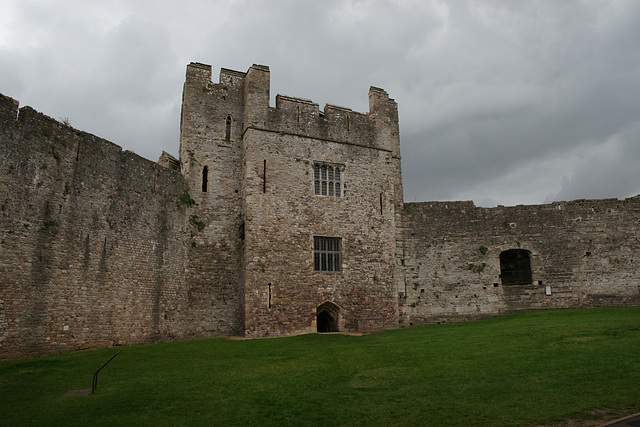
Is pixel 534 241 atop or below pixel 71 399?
atop

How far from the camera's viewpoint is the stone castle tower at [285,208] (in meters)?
22.1

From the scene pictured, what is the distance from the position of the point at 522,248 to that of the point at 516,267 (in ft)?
9.40

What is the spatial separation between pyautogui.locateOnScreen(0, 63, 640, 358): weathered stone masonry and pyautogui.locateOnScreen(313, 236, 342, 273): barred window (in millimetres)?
75

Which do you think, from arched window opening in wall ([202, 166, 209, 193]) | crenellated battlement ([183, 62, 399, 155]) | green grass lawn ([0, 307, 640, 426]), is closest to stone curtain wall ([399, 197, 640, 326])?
crenellated battlement ([183, 62, 399, 155])

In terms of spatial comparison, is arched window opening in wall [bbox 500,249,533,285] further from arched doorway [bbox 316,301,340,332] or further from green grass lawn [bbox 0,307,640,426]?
arched doorway [bbox 316,301,340,332]

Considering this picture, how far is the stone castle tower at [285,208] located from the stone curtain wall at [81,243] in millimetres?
2020

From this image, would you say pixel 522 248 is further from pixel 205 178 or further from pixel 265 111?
pixel 205 178

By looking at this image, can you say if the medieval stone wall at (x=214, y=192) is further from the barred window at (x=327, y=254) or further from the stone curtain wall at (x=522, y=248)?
the stone curtain wall at (x=522, y=248)

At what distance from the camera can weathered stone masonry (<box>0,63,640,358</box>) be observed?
60.8 feet

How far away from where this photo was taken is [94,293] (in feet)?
56.3

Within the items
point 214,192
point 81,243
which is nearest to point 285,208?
point 214,192

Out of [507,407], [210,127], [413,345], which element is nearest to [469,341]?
[413,345]

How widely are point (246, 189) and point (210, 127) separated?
382 centimetres

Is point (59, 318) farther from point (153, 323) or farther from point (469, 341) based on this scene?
point (469, 341)
